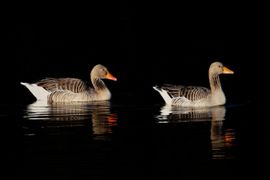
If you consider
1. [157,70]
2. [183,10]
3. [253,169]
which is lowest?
[253,169]

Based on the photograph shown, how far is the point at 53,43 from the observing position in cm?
4231

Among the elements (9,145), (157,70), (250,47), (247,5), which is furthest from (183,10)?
(9,145)

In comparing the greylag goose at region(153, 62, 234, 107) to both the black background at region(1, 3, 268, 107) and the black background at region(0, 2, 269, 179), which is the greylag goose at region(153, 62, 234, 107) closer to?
the black background at region(0, 2, 269, 179)

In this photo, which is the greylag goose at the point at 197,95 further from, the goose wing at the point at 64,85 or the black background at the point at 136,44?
the goose wing at the point at 64,85

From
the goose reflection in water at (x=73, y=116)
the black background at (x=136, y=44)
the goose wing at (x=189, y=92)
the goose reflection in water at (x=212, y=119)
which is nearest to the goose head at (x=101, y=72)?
the black background at (x=136, y=44)

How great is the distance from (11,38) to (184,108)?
21699mm

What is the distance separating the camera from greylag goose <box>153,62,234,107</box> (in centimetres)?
2261

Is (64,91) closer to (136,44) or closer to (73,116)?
(73,116)

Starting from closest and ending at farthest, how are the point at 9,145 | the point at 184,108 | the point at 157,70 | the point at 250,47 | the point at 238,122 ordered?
1. the point at 9,145
2. the point at 238,122
3. the point at 184,108
4. the point at 157,70
5. the point at 250,47

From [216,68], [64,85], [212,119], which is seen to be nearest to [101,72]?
[64,85]

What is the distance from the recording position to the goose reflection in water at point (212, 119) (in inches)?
607

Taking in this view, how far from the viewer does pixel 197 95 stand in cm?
2258

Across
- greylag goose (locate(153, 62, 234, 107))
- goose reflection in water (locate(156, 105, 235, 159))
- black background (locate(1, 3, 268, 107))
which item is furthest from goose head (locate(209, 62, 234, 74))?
black background (locate(1, 3, 268, 107))

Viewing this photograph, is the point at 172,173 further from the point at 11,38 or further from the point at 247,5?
the point at 247,5
